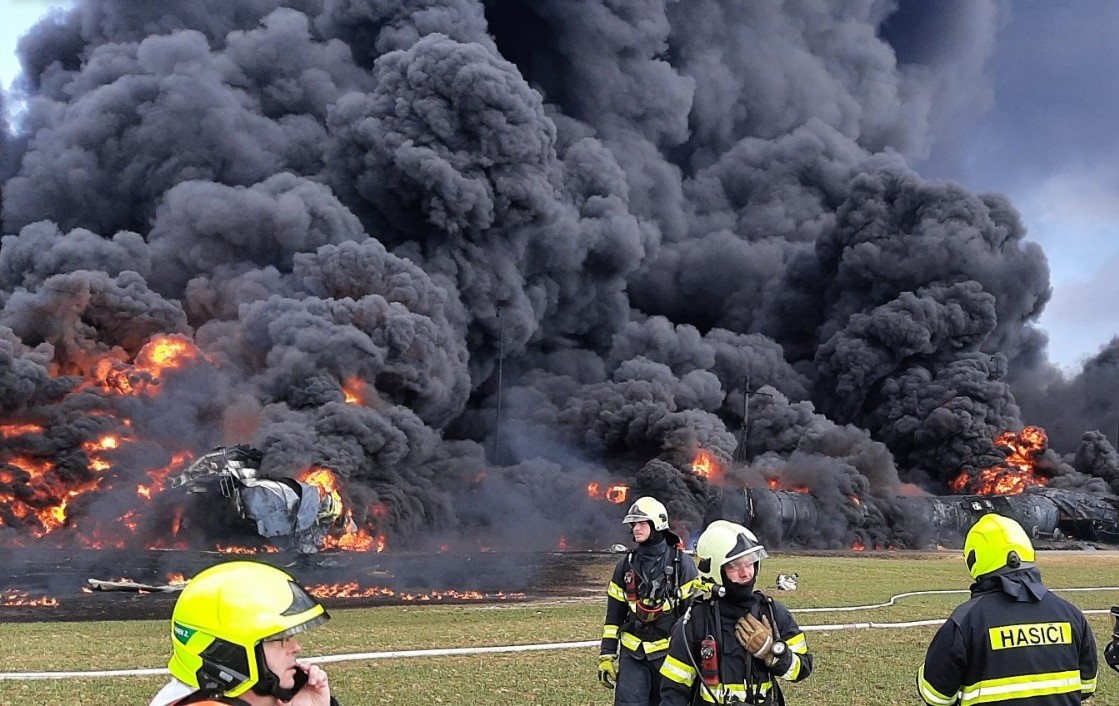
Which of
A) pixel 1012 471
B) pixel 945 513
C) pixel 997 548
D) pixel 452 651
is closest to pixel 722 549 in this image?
pixel 997 548

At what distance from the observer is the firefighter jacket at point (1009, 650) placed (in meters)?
5.98

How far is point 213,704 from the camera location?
12.7 ft

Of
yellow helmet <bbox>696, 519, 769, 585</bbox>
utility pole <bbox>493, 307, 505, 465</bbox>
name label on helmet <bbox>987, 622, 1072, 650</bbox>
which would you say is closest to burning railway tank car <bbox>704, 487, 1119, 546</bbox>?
utility pole <bbox>493, 307, 505, 465</bbox>

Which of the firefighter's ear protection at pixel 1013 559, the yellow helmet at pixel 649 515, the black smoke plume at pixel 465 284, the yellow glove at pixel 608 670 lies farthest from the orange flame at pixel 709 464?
the firefighter's ear protection at pixel 1013 559

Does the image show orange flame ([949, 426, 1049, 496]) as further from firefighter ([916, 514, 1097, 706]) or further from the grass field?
firefighter ([916, 514, 1097, 706])

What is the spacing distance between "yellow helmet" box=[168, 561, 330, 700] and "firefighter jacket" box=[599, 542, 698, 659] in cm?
509

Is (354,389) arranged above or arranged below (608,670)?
above

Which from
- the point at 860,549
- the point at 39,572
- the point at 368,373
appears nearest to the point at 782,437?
the point at 860,549

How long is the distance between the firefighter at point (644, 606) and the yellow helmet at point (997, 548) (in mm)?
2801

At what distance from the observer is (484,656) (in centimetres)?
1538

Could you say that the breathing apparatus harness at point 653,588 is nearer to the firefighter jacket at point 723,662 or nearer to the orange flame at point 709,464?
the firefighter jacket at point 723,662

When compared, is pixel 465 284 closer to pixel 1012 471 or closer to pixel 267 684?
pixel 1012 471

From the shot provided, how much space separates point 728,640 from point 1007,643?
5.30ft

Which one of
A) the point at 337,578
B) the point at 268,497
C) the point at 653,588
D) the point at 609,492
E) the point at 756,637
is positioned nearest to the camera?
the point at 756,637
